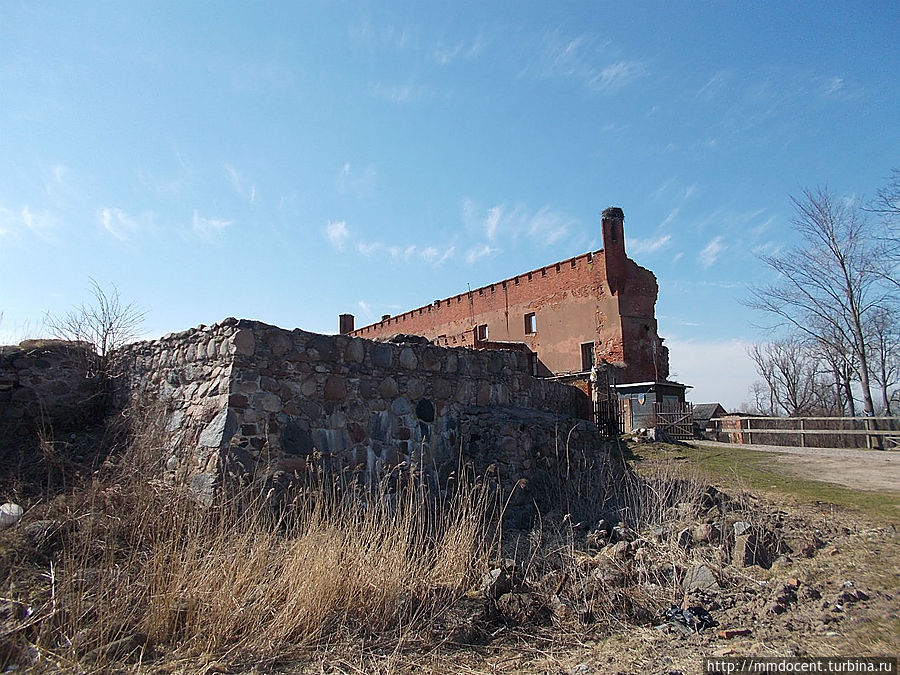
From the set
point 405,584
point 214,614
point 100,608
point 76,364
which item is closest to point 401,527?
point 405,584

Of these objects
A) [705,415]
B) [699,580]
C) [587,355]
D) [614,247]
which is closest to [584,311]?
[587,355]

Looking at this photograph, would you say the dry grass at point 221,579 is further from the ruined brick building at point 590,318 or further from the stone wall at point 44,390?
the ruined brick building at point 590,318

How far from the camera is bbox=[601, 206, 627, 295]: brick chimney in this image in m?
28.2

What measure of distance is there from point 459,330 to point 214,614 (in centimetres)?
3385

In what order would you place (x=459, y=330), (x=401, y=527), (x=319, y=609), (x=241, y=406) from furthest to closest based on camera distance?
(x=459, y=330) < (x=241, y=406) < (x=401, y=527) < (x=319, y=609)

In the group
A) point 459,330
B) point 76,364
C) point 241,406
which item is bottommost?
point 241,406

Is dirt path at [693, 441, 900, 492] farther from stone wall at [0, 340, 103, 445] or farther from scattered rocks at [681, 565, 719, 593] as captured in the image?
stone wall at [0, 340, 103, 445]

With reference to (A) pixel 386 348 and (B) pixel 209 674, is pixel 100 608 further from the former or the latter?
(A) pixel 386 348

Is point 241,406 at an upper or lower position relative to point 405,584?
upper

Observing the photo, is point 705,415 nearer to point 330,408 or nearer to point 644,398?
point 644,398

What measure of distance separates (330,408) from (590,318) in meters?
24.1

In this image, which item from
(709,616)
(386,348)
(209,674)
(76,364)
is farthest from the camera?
(76,364)

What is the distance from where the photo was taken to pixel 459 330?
37.3 metres

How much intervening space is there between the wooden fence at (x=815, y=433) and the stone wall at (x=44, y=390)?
17361mm
